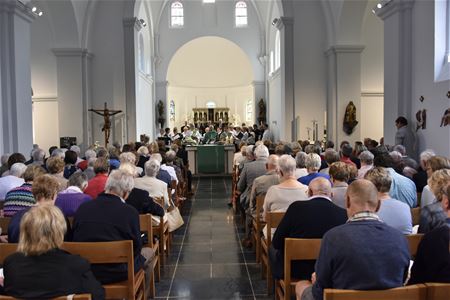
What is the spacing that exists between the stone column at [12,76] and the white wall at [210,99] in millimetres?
17776

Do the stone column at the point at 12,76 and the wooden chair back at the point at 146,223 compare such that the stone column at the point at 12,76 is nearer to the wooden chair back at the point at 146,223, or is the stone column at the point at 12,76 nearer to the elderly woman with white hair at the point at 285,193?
the wooden chair back at the point at 146,223

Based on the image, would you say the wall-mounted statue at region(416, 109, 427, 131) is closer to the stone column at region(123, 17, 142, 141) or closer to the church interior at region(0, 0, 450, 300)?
the church interior at region(0, 0, 450, 300)

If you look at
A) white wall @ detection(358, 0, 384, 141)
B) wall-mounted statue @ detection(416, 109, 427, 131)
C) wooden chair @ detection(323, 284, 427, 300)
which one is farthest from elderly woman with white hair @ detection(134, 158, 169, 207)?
white wall @ detection(358, 0, 384, 141)

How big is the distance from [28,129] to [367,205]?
9.18 metres

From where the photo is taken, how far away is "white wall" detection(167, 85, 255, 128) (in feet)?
92.7

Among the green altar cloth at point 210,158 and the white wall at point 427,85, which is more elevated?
the white wall at point 427,85

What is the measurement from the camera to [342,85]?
15.1 meters

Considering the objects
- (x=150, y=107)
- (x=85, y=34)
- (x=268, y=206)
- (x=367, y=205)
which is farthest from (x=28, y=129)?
(x=150, y=107)

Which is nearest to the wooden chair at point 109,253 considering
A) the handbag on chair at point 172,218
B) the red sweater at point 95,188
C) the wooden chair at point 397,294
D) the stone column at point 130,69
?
the wooden chair at point 397,294

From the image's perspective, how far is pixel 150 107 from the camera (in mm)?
23000

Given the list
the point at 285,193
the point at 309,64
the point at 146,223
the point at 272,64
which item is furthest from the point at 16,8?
the point at 272,64

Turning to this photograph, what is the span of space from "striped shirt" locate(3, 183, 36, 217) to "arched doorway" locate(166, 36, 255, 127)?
22.1 metres

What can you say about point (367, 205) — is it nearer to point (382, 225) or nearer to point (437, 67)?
point (382, 225)

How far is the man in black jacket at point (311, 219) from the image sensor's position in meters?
4.07
